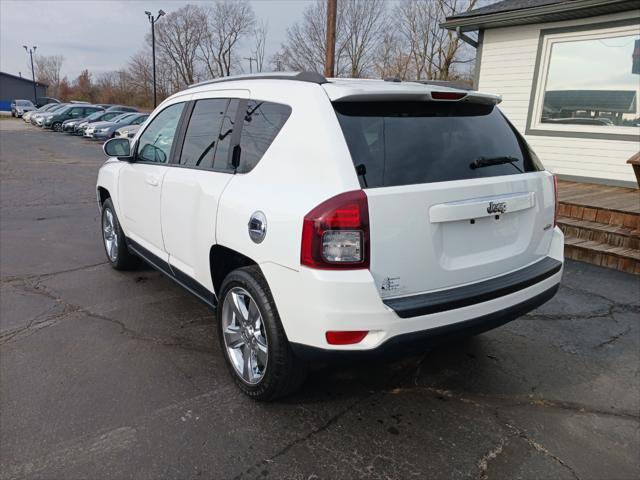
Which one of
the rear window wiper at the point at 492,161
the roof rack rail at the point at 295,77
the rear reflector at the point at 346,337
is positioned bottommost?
the rear reflector at the point at 346,337

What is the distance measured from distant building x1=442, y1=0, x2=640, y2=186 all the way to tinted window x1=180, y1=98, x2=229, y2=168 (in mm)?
7064

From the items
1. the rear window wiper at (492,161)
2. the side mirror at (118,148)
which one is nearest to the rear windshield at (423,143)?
the rear window wiper at (492,161)

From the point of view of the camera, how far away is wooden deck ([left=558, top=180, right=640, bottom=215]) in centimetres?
614

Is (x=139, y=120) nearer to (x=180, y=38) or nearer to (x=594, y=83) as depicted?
(x=594, y=83)

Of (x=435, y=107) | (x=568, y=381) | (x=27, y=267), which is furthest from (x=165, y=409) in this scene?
(x=27, y=267)

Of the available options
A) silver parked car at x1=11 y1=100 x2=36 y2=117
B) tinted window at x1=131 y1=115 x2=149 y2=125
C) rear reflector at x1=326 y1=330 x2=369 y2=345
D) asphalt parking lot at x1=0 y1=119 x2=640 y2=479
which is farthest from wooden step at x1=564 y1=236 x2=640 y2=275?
silver parked car at x1=11 y1=100 x2=36 y2=117

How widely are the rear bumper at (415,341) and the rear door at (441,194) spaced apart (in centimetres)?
21

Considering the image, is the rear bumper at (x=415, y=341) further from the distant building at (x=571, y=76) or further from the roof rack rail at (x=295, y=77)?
the distant building at (x=571, y=76)

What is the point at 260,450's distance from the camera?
7.77 feet

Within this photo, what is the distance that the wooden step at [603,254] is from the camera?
17.3 feet

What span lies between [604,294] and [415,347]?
331cm

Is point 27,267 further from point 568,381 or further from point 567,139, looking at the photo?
point 567,139

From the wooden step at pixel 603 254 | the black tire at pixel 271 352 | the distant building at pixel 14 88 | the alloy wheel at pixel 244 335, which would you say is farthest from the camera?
the distant building at pixel 14 88

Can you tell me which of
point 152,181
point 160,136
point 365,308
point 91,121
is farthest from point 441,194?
point 91,121
